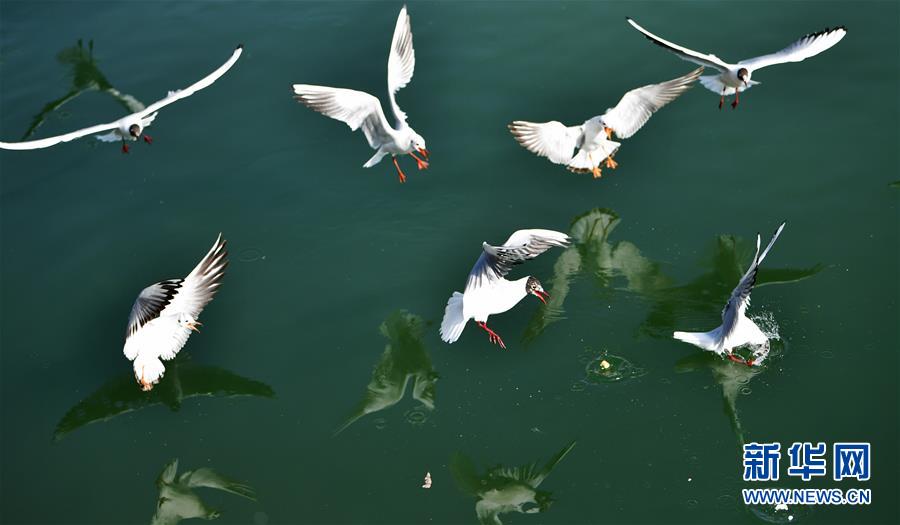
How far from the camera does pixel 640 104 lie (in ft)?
37.7

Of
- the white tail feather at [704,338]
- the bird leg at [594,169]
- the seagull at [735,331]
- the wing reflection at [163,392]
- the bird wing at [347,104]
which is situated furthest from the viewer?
the bird leg at [594,169]

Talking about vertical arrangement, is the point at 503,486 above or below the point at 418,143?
below

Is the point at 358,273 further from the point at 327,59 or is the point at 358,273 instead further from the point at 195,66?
the point at 195,66

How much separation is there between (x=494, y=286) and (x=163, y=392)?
3.70 m

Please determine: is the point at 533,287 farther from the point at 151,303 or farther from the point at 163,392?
the point at 163,392

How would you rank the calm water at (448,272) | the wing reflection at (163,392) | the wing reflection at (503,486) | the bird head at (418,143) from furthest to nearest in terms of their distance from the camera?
the bird head at (418,143) < the wing reflection at (163,392) < the calm water at (448,272) < the wing reflection at (503,486)

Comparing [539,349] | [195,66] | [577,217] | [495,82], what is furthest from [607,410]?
[195,66]

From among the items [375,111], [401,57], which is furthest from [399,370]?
[401,57]

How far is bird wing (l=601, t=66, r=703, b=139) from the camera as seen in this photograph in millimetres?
11336

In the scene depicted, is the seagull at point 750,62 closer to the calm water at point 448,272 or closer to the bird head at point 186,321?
the calm water at point 448,272

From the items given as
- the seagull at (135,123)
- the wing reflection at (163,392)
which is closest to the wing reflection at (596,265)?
the wing reflection at (163,392)

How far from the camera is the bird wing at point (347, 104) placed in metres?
11.3

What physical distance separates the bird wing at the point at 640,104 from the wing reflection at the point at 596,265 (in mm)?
1023

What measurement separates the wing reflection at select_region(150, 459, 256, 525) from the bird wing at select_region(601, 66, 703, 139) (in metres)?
5.73
